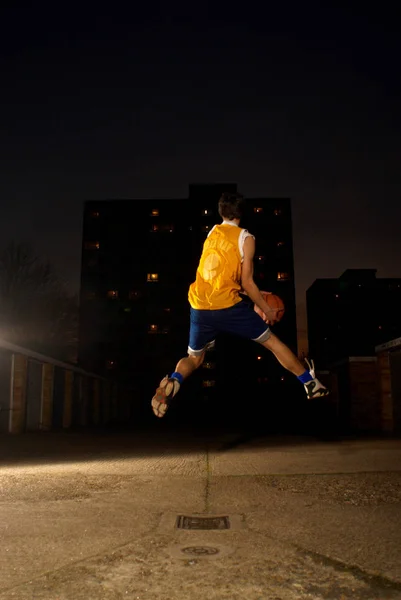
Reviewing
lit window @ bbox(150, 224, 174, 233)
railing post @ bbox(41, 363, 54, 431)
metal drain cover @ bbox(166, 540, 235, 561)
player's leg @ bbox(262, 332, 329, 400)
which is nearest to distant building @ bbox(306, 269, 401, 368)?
lit window @ bbox(150, 224, 174, 233)

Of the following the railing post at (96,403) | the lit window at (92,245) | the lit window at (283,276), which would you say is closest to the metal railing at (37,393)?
the railing post at (96,403)

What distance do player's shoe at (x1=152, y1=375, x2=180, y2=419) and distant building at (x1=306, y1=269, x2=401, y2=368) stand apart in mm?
79922

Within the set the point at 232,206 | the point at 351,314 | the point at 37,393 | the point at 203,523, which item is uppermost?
the point at 351,314

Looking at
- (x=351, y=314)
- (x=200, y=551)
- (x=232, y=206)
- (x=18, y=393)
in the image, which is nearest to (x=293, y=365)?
(x=232, y=206)

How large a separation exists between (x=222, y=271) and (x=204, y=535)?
2085 mm

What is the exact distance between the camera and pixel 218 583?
7.86 ft

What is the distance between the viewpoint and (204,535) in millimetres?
3170

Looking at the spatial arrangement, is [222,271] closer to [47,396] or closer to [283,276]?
[47,396]

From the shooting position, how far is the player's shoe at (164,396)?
4375 mm

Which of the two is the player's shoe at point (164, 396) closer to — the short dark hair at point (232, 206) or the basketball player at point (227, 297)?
the basketball player at point (227, 297)

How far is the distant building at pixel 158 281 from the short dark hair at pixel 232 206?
5262 cm

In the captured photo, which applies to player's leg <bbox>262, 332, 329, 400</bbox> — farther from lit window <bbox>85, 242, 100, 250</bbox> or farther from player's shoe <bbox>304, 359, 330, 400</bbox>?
lit window <bbox>85, 242, 100, 250</bbox>

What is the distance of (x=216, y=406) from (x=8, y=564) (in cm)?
5375

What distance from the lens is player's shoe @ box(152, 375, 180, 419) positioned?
4.38m
